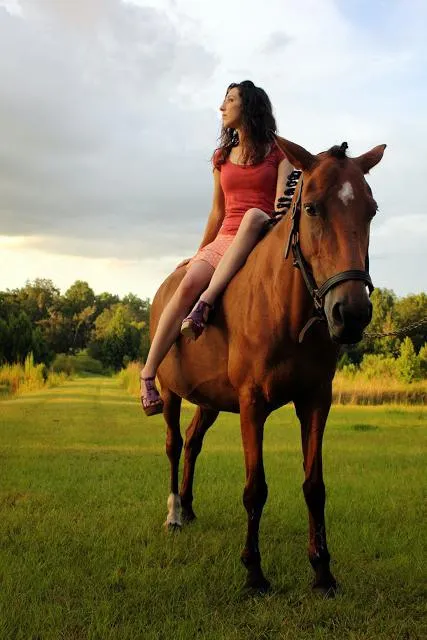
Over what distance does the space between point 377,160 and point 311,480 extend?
1.92m

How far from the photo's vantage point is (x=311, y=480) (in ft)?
12.4

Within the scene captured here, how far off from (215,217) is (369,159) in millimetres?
1748

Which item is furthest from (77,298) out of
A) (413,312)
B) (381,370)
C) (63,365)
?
(381,370)

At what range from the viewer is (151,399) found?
443 centimetres

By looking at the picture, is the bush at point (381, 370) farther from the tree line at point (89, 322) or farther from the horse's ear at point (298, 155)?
the horse's ear at point (298, 155)

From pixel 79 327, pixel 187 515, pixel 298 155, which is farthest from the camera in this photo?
pixel 79 327

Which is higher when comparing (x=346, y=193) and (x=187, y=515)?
(x=346, y=193)

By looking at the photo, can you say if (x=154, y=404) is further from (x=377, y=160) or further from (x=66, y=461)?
(x=66, y=461)

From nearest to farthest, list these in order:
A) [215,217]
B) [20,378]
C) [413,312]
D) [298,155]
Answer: [298,155]
[215,217]
[20,378]
[413,312]

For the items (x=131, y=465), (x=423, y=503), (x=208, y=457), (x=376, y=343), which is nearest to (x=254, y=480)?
(x=423, y=503)

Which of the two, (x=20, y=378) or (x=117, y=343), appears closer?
(x=20, y=378)

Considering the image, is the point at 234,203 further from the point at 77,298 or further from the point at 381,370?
the point at 77,298

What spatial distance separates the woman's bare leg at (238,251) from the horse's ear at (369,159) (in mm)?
872

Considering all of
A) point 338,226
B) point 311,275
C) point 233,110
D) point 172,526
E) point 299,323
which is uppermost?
point 233,110
